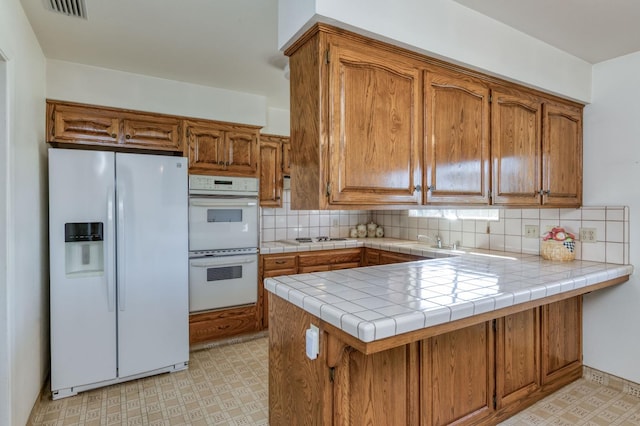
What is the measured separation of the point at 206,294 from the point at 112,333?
0.78 meters

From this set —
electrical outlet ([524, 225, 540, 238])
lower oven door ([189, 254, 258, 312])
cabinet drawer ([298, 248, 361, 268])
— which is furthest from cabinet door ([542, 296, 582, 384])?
lower oven door ([189, 254, 258, 312])

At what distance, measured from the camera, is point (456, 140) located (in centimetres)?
188

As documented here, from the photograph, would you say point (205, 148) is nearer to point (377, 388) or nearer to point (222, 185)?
point (222, 185)

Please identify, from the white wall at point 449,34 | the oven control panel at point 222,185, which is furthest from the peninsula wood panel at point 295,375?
the oven control panel at point 222,185

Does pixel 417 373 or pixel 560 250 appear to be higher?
pixel 560 250

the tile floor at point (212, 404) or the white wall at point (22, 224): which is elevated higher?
the white wall at point (22, 224)

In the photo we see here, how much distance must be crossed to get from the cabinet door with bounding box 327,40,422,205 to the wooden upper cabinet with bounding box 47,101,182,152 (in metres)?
2.01

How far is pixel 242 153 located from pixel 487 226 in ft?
7.83

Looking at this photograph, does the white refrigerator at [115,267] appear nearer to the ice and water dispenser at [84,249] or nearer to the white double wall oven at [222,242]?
the ice and water dispenser at [84,249]

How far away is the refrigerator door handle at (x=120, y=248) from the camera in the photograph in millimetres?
2463

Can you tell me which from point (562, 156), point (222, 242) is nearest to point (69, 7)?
point (222, 242)

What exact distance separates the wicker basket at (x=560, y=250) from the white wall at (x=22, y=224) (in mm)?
3348

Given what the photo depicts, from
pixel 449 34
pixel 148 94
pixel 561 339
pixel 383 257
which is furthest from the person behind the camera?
pixel 383 257

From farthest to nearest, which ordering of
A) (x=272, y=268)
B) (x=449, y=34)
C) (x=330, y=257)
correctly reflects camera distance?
(x=330, y=257) < (x=272, y=268) < (x=449, y=34)
